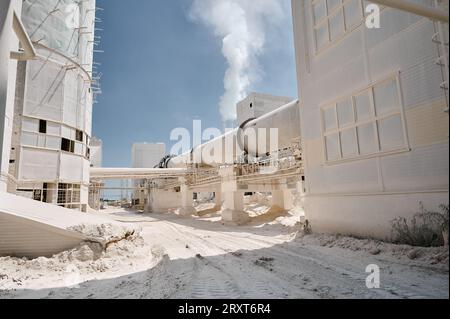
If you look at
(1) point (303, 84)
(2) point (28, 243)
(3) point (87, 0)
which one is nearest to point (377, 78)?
(1) point (303, 84)

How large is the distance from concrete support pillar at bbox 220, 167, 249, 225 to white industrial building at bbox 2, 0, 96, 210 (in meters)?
9.93

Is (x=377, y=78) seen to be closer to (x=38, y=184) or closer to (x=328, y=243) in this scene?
(x=328, y=243)

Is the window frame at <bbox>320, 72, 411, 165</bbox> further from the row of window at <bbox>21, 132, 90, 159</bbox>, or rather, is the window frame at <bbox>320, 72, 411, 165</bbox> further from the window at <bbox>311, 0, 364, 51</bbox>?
the row of window at <bbox>21, 132, 90, 159</bbox>

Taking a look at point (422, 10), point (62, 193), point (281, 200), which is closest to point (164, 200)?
point (62, 193)

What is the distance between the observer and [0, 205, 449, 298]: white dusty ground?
12.5 ft

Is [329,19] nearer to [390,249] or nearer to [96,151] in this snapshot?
[390,249]

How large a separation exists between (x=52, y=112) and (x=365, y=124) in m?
17.1

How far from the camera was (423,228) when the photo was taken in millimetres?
5383

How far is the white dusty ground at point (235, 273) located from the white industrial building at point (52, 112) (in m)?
10.8

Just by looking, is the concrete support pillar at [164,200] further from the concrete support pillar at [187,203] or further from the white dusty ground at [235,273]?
the white dusty ground at [235,273]

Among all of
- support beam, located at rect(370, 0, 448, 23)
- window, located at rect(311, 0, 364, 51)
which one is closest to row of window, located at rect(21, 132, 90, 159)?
window, located at rect(311, 0, 364, 51)

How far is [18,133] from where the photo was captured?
1411cm

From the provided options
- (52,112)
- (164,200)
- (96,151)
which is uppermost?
(96,151)
